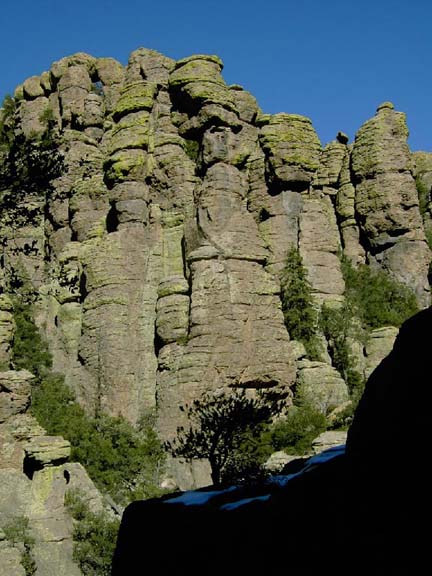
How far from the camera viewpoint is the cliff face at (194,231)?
38.8 m

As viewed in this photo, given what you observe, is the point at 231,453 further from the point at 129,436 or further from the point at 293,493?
the point at 293,493

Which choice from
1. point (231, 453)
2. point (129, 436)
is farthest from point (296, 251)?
point (231, 453)

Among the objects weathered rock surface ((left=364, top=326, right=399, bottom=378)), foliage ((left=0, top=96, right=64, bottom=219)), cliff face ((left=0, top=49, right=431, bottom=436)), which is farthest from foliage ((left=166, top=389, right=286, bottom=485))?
foliage ((left=0, top=96, right=64, bottom=219))

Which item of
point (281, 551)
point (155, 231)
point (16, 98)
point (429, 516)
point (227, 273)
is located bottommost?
point (281, 551)

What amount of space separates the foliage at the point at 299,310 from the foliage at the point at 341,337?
2.63 feet

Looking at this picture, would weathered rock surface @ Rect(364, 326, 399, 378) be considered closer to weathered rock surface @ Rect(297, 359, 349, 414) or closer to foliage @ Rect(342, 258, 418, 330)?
foliage @ Rect(342, 258, 418, 330)

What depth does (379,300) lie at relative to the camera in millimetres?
45531

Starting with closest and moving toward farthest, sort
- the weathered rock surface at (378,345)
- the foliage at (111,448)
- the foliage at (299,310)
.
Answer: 1. the foliage at (111,448)
2. the weathered rock surface at (378,345)
3. the foliage at (299,310)

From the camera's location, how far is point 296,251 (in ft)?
148

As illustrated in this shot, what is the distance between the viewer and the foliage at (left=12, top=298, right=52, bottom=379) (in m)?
42.6

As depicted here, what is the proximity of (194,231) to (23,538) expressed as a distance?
2027 centimetres

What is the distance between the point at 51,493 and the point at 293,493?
2615 cm

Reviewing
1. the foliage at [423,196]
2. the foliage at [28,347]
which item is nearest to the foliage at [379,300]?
the foliage at [423,196]

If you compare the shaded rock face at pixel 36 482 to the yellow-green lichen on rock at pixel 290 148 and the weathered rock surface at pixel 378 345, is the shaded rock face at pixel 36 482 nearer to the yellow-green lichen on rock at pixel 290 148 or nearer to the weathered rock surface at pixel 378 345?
the weathered rock surface at pixel 378 345
